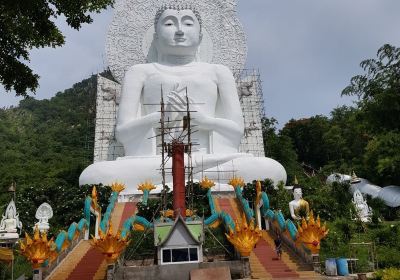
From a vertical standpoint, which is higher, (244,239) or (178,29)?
(178,29)

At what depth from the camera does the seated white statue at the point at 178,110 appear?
54.6ft

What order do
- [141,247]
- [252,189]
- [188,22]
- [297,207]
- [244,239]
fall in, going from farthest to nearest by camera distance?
[188,22] < [252,189] < [297,207] < [141,247] < [244,239]

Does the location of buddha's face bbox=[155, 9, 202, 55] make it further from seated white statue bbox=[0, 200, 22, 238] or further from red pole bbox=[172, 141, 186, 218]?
seated white statue bbox=[0, 200, 22, 238]

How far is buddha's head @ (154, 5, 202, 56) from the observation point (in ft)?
63.0

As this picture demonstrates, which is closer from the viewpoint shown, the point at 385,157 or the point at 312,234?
the point at 312,234

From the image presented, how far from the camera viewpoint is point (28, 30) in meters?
6.70

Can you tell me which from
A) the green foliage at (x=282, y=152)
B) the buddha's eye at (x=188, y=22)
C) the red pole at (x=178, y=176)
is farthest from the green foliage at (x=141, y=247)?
the green foliage at (x=282, y=152)

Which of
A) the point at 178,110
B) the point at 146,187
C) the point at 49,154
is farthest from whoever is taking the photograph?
the point at 49,154

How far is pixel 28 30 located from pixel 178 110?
34.8 ft

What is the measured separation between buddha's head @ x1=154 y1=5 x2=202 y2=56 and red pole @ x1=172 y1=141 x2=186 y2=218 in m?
8.91

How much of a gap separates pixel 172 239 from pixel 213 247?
2.07 metres

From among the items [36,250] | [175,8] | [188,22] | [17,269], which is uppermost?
[175,8]

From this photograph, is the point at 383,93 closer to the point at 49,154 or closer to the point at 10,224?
the point at 10,224

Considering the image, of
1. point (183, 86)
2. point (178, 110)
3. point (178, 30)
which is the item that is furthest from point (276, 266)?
point (178, 30)
